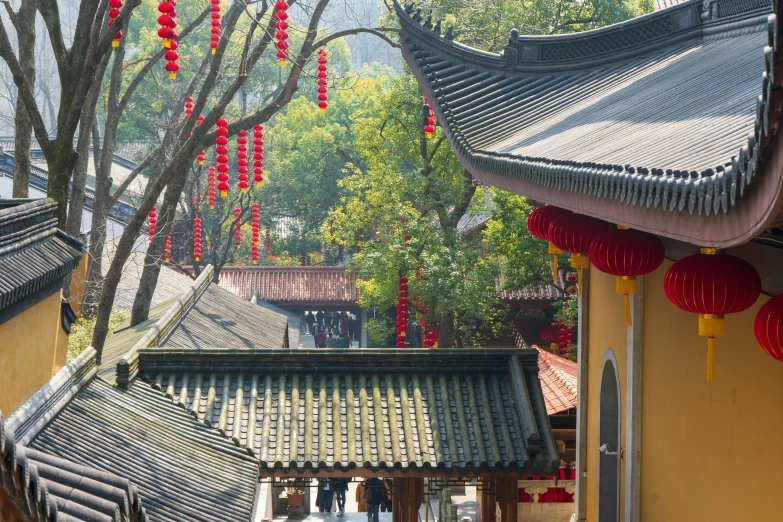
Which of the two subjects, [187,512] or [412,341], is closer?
[187,512]

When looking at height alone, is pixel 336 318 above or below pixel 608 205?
below

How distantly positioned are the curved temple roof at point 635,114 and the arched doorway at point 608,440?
6.20 ft

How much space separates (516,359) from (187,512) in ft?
10.6

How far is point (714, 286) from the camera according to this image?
3.91 m

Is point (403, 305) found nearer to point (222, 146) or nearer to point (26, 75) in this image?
point (222, 146)

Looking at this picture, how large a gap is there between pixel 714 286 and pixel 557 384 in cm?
682

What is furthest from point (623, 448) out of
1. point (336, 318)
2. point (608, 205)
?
point (336, 318)

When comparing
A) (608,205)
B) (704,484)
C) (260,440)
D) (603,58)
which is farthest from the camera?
(603,58)

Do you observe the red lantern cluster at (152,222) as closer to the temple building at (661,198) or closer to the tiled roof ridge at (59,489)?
the temple building at (661,198)

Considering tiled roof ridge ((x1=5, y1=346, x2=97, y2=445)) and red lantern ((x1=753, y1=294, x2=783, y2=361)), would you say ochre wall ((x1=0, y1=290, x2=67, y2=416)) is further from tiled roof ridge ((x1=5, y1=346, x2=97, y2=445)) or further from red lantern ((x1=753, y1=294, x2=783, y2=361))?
red lantern ((x1=753, y1=294, x2=783, y2=361))

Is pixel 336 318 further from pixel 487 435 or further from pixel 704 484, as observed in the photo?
pixel 704 484

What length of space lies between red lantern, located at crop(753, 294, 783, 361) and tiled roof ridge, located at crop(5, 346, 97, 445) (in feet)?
11.4

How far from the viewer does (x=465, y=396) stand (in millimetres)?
7988

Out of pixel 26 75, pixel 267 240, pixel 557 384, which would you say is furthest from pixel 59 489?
pixel 267 240
